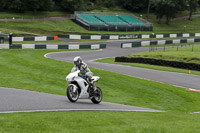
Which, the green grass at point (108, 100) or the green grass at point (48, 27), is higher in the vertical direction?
the green grass at point (48, 27)

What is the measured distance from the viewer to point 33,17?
77.1 m

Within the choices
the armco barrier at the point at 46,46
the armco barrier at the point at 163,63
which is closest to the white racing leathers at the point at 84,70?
the armco barrier at the point at 163,63

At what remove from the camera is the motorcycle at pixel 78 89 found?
13.6m

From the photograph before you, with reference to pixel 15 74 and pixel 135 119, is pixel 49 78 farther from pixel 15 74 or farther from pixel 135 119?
pixel 135 119

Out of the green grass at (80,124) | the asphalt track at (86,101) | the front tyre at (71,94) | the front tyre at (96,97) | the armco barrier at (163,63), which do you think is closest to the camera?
the green grass at (80,124)

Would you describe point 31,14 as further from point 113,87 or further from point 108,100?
point 108,100

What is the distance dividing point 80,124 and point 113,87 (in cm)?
1214

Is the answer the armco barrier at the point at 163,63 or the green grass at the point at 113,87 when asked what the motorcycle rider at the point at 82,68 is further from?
the armco barrier at the point at 163,63

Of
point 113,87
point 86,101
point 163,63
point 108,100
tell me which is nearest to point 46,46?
point 163,63

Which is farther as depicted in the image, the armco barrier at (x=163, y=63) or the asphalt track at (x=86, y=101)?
the armco barrier at (x=163, y=63)

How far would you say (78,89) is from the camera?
14062 mm

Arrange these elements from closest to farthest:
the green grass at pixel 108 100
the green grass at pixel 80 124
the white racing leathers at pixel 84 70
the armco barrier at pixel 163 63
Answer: the green grass at pixel 80 124 < the green grass at pixel 108 100 < the white racing leathers at pixel 84 70 < the armco barrier at pixel 163 63

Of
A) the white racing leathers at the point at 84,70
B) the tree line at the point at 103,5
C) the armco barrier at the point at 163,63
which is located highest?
the tree line at the point at 103,5

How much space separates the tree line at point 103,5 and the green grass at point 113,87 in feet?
176
